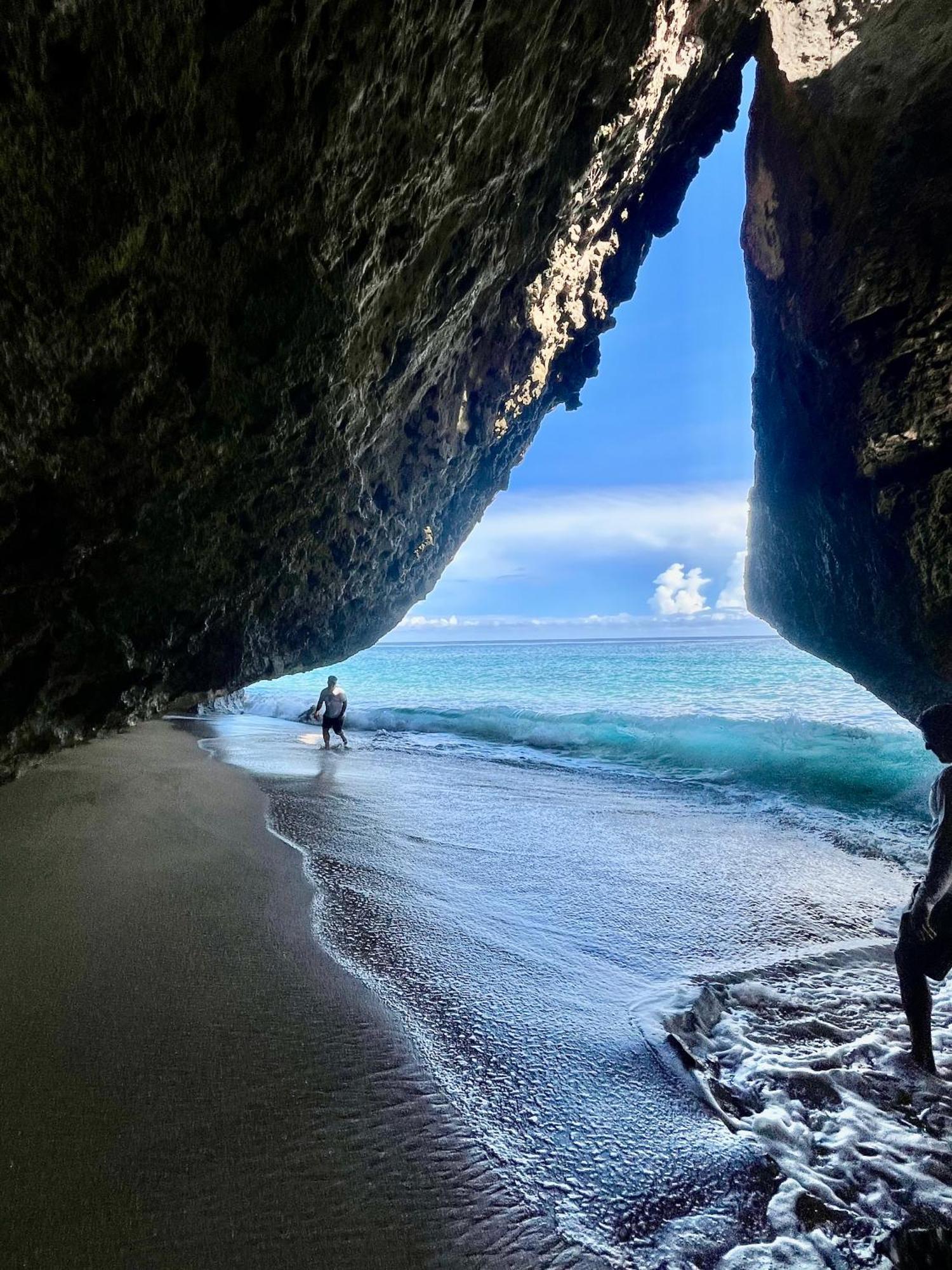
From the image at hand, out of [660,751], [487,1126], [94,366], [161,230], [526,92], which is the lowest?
[660,751]

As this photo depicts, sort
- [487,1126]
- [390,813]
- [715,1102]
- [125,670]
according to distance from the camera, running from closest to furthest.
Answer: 1. [487,1126]
2. [715,1102]
3. [125,670]
4. [390,813]

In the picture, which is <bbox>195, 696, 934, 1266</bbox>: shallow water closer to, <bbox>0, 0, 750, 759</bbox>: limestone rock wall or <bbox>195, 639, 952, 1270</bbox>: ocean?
<bbox>195, 639, 952, 1270</bbox>: ocean

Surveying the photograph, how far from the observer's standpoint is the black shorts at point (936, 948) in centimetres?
290

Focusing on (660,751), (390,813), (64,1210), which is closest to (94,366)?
(64,1210)

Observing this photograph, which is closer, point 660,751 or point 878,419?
point 878,419

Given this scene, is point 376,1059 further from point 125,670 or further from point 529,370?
point 529,370

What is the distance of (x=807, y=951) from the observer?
13.7ft

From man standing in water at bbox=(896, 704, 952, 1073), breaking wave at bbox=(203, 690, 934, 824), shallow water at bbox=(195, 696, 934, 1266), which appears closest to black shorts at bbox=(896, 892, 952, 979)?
man standing in water at bbox=(896, 704, 952, 1073)

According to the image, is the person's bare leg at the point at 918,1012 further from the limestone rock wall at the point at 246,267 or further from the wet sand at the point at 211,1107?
the limestone rock wall at the point at 246,267

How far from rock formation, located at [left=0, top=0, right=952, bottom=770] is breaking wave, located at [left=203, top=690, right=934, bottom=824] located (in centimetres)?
318

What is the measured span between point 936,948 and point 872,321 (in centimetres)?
644

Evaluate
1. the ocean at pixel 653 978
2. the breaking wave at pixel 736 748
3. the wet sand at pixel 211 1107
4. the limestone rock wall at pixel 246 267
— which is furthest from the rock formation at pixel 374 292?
the breaking wave at pixel 736 748

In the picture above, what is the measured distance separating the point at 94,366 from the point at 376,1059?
392cm

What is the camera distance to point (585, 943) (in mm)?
4059
